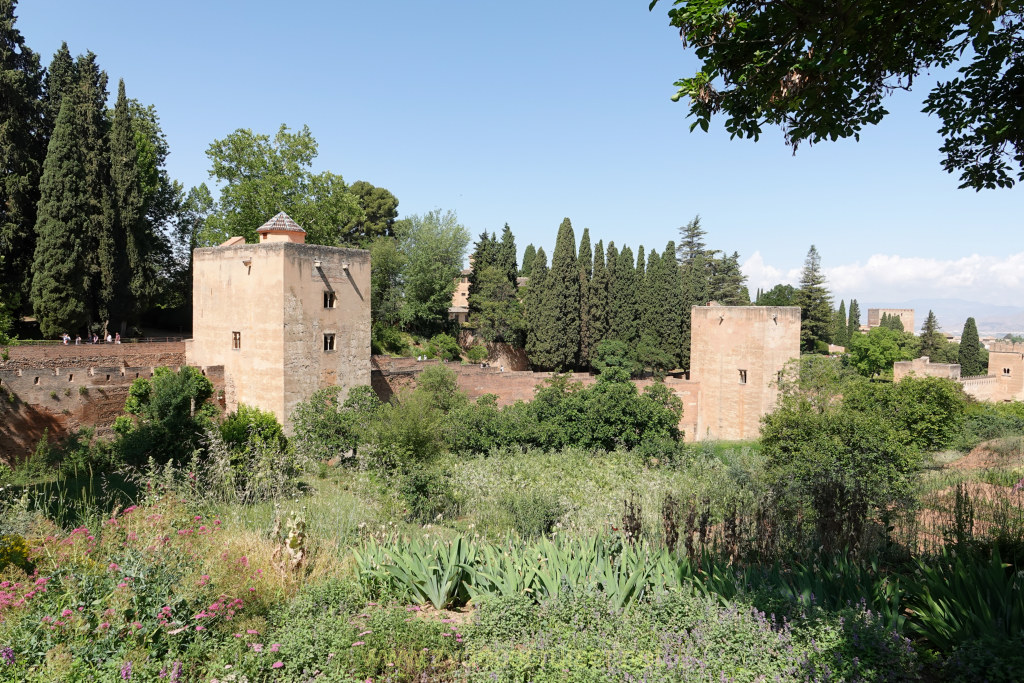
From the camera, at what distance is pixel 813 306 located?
149ft

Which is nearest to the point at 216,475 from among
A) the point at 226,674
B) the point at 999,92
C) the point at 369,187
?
the point at 226,674

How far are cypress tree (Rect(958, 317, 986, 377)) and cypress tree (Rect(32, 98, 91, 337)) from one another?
4800cm

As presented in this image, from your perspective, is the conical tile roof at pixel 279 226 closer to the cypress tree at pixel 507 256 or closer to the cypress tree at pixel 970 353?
the cypress tree at pixel 507 256

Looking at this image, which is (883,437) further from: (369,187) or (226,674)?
(369,187)

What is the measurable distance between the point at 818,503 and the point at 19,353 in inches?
803

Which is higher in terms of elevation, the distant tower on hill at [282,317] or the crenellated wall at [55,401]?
the distant tower on hill at [282,317]

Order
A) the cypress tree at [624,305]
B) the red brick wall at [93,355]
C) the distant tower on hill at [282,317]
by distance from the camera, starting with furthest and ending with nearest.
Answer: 1. the cypress tree at [624,305]
2. the red brick wall at [93,355]
3. the distant tower on hill at [282,317]

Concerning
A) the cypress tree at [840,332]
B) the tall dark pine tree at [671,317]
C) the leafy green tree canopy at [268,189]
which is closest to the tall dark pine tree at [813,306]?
the cypress tree at [840,332]

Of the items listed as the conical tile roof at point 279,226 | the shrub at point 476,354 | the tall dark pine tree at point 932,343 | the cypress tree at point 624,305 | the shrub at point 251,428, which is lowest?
the shrub at point 251,428

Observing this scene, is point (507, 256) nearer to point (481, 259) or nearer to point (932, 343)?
point (481, 259)

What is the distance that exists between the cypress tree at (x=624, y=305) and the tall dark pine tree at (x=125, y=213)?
777 inches

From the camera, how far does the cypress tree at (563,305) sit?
29.2 meters

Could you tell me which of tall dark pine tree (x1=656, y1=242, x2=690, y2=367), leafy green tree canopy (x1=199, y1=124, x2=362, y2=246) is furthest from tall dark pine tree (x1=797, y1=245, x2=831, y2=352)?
leafy green tree canopy (x1=199, y1=124, x2=362, y2=246)

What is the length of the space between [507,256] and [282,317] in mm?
17212
